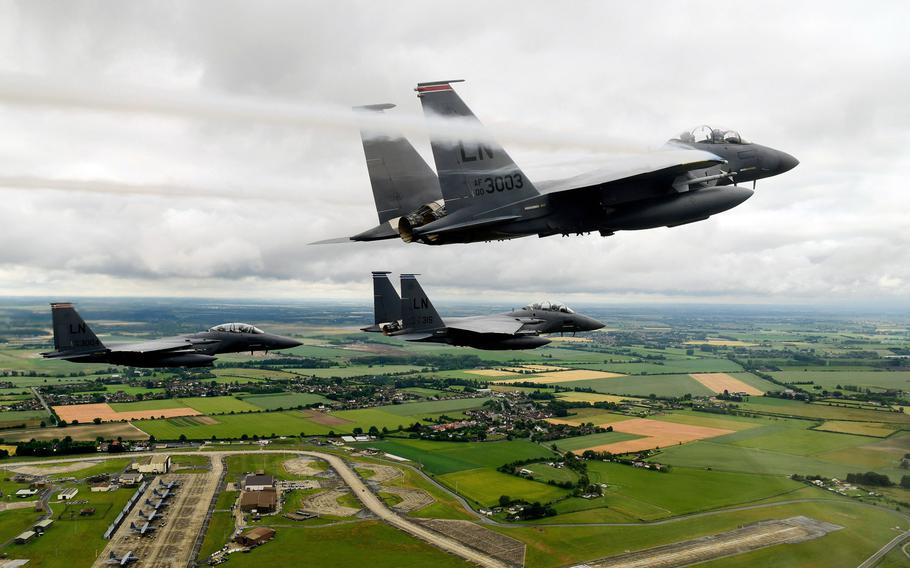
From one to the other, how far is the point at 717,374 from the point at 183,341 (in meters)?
83.7

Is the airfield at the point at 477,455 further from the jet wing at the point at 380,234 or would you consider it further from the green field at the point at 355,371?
the jet wing at the point at 380,234

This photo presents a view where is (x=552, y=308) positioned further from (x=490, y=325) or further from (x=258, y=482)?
(x=258, y=482)

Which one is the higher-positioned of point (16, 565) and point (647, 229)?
point (647, 229)

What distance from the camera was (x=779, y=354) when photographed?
106062 mm

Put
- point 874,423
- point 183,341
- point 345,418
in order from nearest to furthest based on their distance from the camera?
1. point 183,341
2. point 874,423
3. point 345,418

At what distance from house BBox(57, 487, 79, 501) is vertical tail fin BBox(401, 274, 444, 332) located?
120ft

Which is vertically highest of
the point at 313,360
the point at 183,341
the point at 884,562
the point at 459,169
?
the point at 459,169

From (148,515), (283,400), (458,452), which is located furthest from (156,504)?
(283,400)

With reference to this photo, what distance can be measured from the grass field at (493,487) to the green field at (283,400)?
3245 centimetres

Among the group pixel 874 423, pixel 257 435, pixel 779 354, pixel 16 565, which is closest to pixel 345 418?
pixel 257 435

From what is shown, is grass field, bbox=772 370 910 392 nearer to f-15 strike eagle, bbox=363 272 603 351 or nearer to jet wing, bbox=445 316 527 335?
f-15 strike eagle, bbox=363 272 603 351

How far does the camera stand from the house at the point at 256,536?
42.5 m

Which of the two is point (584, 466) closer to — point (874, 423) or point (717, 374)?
point (874, 423)

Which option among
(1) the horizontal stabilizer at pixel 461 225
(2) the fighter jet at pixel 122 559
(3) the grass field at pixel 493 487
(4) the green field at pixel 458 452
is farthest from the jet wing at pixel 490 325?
(2) the fighter jet at pixel 122 559
